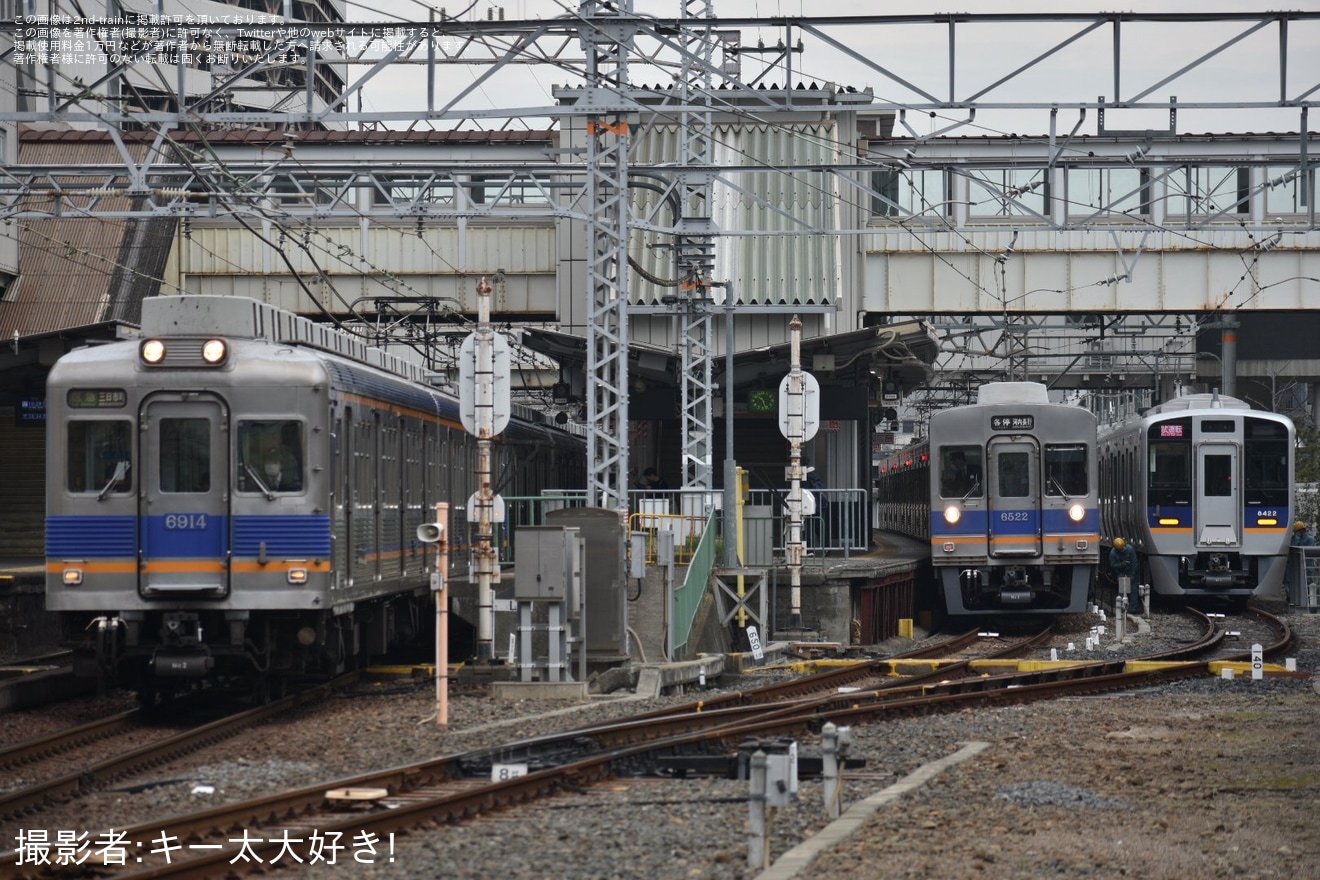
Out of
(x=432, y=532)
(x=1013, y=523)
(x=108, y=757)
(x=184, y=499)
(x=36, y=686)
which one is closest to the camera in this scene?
(x=108, y=757)

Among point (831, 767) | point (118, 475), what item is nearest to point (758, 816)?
point (831, 767)

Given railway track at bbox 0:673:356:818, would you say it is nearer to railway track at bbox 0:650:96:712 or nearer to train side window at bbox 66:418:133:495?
railway track at bbox 0:650:96:712

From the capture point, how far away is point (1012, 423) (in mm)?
24688

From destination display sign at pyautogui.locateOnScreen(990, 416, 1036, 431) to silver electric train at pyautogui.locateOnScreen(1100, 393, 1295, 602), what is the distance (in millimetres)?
3779

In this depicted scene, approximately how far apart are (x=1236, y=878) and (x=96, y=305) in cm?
2957

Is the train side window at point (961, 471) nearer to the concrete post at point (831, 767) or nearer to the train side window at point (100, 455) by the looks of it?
the train side window at point (100, 455)

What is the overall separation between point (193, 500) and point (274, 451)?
73 cm

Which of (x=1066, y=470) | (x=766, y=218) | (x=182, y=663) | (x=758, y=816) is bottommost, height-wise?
(x=758, y=816)

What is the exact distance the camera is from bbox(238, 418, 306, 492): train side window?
14117mm

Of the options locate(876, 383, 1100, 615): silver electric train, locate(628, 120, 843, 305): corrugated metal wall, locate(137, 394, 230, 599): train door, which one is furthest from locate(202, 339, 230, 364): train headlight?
locate(628, 120, 843, 305): corrugated metal wall

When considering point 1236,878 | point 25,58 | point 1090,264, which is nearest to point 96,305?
point 25,58

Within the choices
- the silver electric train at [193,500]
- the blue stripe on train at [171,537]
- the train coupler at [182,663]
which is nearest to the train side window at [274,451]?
the silver electric train at [193,500]

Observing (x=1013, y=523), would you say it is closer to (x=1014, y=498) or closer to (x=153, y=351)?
(x=1014, y=498)

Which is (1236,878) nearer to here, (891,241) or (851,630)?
(851,630)
